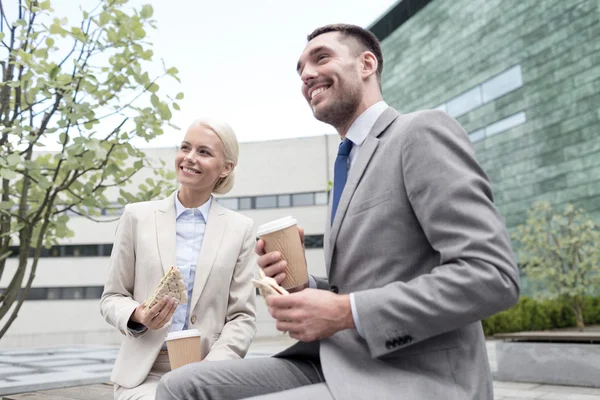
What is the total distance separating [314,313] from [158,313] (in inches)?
45.1

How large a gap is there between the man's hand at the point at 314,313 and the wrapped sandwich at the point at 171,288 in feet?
2.95

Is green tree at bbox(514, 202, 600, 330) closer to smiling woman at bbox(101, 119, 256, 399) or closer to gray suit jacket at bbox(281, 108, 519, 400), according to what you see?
smiling woman at bbox(101, 119, 256, 399)

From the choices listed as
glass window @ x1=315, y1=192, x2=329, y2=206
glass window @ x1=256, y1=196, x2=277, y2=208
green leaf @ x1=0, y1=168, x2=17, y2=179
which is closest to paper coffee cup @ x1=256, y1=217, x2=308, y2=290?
green leaf @ x1=0, y1=168, x2=17, y2=179

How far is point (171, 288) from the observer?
233 cm

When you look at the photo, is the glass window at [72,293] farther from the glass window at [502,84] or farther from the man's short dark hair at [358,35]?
the man's short dark hair at [358,35]

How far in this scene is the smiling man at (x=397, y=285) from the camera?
144 cm

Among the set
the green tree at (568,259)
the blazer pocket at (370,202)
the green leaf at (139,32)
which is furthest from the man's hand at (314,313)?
the green tree at (568,259)

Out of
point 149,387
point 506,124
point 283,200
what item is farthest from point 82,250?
point 149,387

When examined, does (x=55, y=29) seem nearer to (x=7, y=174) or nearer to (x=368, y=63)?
(x=7, y=174)

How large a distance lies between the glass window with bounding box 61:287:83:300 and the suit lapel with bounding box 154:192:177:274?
2892 cm

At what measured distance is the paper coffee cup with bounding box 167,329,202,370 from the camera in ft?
7.73

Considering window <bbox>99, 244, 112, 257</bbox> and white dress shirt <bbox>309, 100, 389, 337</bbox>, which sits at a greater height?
window <bbox>99, 244, 112, 257</bbox>

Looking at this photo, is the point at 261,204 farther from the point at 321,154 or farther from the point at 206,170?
the point at 206,170

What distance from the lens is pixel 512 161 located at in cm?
2581
